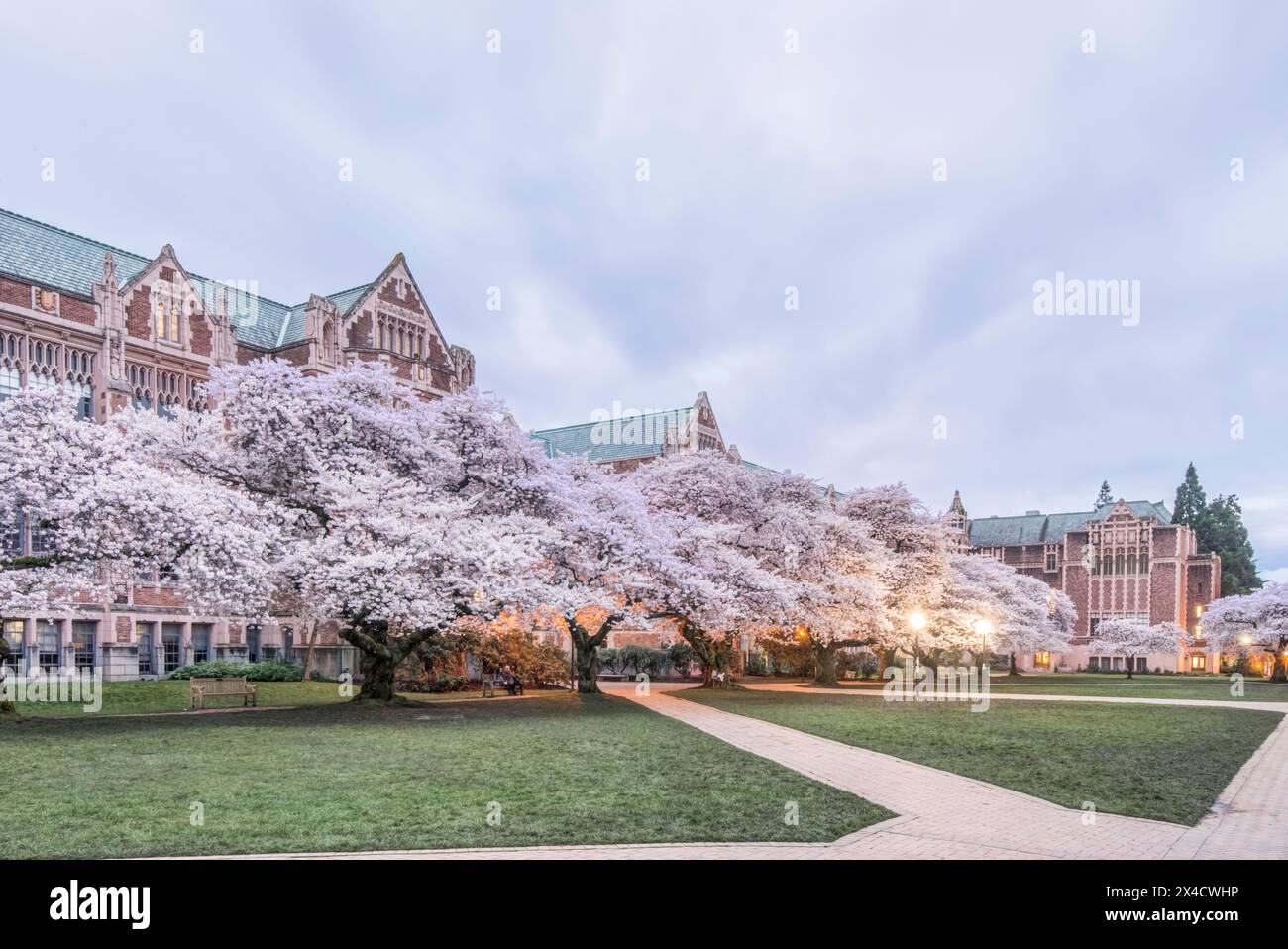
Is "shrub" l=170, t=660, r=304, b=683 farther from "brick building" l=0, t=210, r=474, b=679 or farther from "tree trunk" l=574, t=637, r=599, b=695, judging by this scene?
"tree trunk" l=574, t=637, r=599, b=695

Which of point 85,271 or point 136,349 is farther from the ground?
point 85,271

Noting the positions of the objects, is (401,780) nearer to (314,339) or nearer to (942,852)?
(942,852)

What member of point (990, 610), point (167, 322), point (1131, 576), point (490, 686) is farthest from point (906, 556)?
point (1131, 576)

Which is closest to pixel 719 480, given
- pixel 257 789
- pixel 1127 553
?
pixel 257 789

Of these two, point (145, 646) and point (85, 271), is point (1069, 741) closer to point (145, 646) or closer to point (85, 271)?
point (145, 646)

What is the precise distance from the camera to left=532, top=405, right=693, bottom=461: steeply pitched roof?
71.8 meters

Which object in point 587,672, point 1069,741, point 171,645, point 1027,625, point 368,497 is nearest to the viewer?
point 1069,741

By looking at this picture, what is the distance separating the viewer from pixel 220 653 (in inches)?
1583

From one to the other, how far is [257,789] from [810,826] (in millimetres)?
7190

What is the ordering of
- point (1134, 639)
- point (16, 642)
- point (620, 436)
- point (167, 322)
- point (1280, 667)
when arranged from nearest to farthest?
point (16, 642), point (167, 322), point (1280, 667), point (620, 436), point (1134, 639)

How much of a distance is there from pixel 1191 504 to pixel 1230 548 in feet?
19.8

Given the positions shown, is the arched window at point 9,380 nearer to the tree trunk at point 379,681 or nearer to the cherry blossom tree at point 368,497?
the cherry blossom tree at point 368,497

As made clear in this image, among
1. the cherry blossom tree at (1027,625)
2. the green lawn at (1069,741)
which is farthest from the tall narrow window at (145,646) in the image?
the cherry blossom tree at (1027,625)

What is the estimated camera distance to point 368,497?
990 inches
